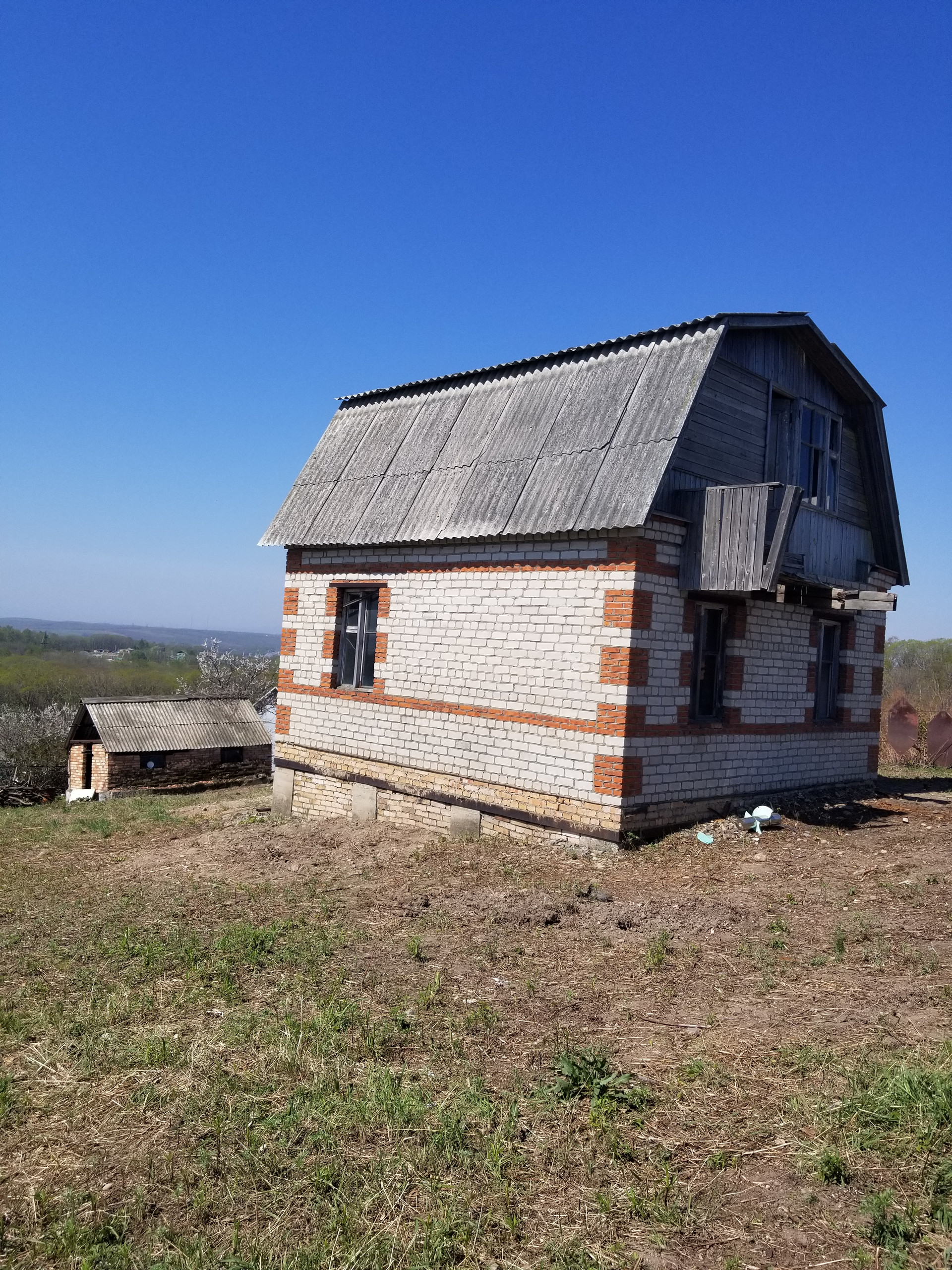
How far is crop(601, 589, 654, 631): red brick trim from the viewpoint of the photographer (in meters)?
10.8

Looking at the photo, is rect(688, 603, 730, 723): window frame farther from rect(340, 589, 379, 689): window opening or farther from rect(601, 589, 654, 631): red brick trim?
rect(340, 589, 379, 689): window opening

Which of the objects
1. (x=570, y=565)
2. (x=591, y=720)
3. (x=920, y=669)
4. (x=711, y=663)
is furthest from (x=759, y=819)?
(x=920, y=669)

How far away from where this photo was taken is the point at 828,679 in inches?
581

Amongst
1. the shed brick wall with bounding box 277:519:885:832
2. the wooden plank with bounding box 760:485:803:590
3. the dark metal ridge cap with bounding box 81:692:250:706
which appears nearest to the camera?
the wooden plank with bounding box 760:485:803:590

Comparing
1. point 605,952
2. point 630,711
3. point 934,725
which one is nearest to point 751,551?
point 630,711

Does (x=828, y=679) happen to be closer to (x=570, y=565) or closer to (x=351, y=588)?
(x=570, y=565)

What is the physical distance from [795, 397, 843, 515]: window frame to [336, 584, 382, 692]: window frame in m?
6.78

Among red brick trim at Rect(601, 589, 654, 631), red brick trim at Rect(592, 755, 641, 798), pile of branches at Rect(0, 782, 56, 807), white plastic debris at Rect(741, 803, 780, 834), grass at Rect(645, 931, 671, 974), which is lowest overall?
pile of branches at Rect(0, 782, 56, 807)

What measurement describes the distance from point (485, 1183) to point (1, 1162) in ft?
8.11

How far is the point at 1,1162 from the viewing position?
15.0 feet

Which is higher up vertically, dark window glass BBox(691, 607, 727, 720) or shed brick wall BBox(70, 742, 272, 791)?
dark window glass BBox(691, 607, 727, 720)

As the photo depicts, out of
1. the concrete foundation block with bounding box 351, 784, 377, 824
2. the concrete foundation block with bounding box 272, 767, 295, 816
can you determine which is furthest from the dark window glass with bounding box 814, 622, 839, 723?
the concrete foundation block with bounding box 272, 767, 295, 816

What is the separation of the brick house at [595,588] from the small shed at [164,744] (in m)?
8.13

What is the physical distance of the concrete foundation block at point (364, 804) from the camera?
558 inches
